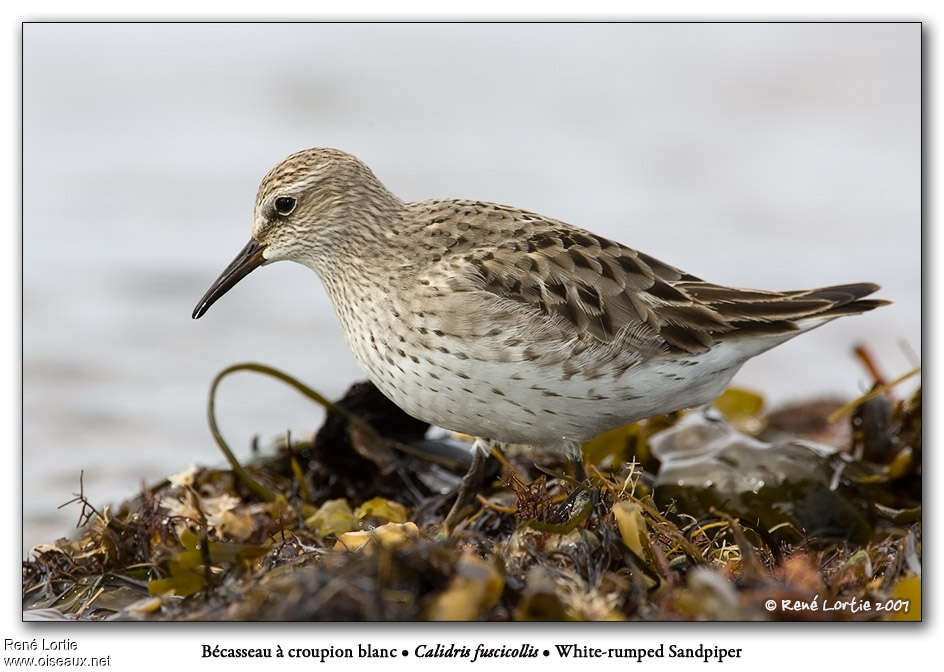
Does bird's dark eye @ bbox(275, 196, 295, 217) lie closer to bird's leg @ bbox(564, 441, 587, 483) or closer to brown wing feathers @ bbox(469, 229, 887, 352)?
brown wing feathers @ bbox(469, 229, 887, 352)

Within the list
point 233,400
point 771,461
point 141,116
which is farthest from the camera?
point 141,116

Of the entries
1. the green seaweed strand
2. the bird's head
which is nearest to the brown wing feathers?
the bird's head

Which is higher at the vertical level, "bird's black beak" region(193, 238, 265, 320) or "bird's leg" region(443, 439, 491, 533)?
"bird's black beak" region(193, 238, 265, 320)

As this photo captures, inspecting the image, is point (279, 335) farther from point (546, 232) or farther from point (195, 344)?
point (546, 232)

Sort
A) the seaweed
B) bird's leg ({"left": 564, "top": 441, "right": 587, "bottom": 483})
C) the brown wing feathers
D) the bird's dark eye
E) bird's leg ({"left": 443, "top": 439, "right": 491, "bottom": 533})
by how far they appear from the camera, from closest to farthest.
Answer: the seaweed < the brown wing feathers < bird's leg ({"left": 564, "top": 441, "right": 587, "bottom": 483}) < the bird's dark eye < bird's leg ({"left": 443, "top": 439, "right": 491, "bottom": 533})

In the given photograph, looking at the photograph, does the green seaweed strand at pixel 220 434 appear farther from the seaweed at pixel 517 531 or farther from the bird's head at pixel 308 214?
the bird's head at pixel 308 214

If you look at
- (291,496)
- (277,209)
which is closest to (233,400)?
Result: (291,496)
